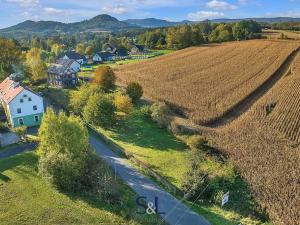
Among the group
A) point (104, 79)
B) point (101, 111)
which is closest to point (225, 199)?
point (101, 111)

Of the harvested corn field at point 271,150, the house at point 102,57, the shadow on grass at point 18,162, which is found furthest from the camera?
the house at point 102,57

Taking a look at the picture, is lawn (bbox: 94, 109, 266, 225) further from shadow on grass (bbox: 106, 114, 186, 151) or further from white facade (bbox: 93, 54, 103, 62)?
white facade (bbox: 93, 54, 103, 62)

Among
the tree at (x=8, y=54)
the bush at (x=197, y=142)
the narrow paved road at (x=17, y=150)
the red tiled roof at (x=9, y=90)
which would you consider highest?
the tree at (x=8, y=54)

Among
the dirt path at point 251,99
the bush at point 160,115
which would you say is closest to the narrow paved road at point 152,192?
the bush at point 160,115

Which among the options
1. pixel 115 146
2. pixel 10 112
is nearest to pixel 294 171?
pixel 115 146

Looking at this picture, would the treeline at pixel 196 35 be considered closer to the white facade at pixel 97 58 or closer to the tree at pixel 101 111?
the white facade at pixel 97 58

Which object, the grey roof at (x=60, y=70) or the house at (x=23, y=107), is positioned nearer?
the house at (x=23, y=107)

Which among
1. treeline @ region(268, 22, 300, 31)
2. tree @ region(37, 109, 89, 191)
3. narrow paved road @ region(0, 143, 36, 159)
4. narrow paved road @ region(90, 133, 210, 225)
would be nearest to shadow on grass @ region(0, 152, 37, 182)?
narrow paved road @ region(0, 143, 36, 159)

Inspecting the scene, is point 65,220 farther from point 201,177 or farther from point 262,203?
point 262,203
